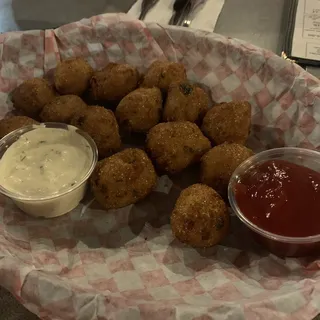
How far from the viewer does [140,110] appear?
5.41ft

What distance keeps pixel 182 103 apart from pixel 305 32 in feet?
2.91

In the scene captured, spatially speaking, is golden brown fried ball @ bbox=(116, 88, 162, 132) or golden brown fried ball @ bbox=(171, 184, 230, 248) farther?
golden brown fried ball @ bbox=(116, 88, 162, 132)

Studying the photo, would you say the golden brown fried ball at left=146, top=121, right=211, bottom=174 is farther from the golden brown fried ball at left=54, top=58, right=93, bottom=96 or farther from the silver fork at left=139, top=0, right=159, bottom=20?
the silver fork at left=139, top=0, right=159, bottom=20

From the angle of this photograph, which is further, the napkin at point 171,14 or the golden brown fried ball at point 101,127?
the napkin at point 171,14

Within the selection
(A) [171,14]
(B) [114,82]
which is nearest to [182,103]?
(B) [114,82]

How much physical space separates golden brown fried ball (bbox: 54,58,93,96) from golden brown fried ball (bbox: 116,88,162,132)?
0.70 feet

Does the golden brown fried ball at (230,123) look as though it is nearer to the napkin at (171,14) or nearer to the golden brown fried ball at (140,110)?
the golden brown fried ball at (140,110)

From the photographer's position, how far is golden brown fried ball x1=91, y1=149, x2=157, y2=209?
4.88 feet

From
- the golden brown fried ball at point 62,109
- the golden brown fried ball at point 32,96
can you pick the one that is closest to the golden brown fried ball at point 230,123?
the golden brown fried ball at point 62,109

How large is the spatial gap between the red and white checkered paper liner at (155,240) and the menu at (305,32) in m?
0.42

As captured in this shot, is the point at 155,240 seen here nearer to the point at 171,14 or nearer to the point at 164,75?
the point at 164,75

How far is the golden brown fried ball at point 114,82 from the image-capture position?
1.76 meters

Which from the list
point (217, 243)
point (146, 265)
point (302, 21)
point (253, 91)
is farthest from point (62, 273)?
point (302, 21)

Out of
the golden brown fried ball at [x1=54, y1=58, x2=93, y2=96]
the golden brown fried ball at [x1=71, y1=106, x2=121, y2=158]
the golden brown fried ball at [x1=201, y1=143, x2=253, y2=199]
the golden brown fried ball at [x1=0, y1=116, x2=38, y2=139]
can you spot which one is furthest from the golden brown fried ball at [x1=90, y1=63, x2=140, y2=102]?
the golden brown fried ball at [x1=201, y1=143, x2=253, y2=199]
